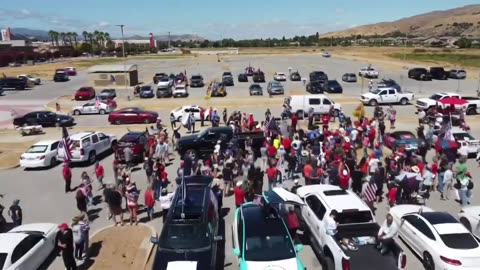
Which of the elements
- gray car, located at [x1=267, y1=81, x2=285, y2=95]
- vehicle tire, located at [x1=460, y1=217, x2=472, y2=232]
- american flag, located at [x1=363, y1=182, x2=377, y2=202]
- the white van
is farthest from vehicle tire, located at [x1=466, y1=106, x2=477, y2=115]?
vehicle tire, located at [x1=460, y1=217, x2=472, y2=232]

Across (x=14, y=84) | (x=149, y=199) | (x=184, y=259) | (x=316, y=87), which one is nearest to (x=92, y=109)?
(x=316, y=87)

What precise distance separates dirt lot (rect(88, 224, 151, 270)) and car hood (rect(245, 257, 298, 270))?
3.45m

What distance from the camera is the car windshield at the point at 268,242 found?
10118 mm

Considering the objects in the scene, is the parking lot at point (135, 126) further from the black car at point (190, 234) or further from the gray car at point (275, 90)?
the black car at point (190, 234)

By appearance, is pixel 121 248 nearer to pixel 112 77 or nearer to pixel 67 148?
pixel 67 148

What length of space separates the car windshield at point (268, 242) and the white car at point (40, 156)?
1445 cm

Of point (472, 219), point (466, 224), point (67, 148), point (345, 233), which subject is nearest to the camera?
point (345, 233)

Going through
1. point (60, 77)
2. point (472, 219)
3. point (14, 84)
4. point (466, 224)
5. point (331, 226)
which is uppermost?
point (60, 77)

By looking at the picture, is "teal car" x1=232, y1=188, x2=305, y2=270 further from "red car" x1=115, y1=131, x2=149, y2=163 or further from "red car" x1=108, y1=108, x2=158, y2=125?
"red car" x1=108, y1=108, x2=158, y2=125

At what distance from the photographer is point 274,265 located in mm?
9852

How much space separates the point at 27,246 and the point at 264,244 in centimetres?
604

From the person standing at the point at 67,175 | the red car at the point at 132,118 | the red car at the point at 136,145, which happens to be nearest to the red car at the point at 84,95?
the red car at the point at 132,118

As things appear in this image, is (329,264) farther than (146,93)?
No

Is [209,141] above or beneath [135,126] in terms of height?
above
